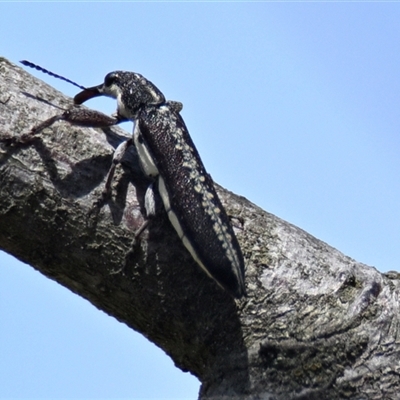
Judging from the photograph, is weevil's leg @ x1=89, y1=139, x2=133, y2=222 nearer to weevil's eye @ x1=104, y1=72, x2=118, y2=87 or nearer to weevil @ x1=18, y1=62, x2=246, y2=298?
weevil @ x1=18, y1=62, x2=246, y2=298

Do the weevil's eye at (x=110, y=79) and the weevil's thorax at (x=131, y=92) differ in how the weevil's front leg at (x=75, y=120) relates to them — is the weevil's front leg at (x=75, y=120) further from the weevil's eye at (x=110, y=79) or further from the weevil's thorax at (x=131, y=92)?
the weevil's eye at (x=110, y=79)

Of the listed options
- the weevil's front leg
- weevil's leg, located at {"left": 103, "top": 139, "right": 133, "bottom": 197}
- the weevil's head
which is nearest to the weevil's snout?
the weevil's head

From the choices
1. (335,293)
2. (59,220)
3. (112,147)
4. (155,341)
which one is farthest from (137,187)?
(335,293)

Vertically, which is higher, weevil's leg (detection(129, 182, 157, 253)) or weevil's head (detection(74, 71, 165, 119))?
weevil's head (detection(74, 71, 165, 119))

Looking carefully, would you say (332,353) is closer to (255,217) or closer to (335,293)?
(335,293)

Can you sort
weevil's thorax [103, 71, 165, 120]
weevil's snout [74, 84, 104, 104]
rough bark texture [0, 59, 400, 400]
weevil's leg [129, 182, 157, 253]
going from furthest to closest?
weevil's snout [74, 84, 104, 104] → weevil's thorax [103, 71, 165, 120] → weevil's leg [129, 182, 157, 253] → rough bark texture [0, 59, 400, 400]

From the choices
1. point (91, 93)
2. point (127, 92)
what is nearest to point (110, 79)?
point (91, 93)

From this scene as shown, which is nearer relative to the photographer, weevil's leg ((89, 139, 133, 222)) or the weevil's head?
weevil's leg ((89, 139, 133, 222))

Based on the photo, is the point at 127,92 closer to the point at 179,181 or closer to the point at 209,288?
the point at 179,181
